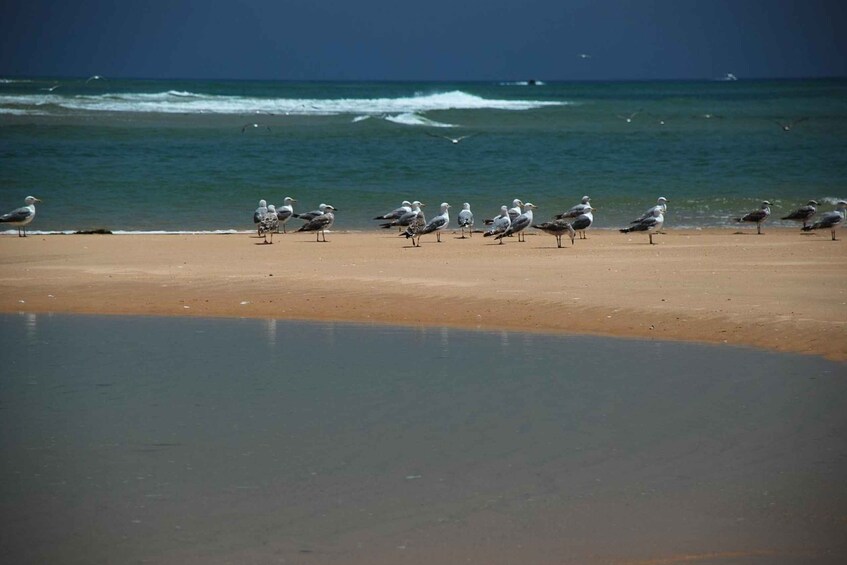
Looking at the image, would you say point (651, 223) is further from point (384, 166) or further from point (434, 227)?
point (384, 166)

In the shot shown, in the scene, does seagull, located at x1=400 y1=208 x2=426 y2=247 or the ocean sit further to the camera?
the ocean

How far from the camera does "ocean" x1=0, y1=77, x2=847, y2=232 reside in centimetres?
2400

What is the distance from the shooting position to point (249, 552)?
5621mm

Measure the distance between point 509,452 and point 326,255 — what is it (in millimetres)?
9639

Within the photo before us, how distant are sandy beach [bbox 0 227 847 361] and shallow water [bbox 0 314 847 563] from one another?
952mm

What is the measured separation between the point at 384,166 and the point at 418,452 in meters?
26.1

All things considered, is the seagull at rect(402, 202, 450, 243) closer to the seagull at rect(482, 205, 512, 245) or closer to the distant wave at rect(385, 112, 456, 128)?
the seagull at rect(482, 205, 512, 245)

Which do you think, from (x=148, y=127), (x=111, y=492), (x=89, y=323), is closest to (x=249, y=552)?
(x=111, y=492)

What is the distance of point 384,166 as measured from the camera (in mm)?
A: 32969

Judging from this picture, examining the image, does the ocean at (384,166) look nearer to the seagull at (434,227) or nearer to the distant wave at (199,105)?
the seagull at (434,227)

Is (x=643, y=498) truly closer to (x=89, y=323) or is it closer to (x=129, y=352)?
(x=129, y=352)

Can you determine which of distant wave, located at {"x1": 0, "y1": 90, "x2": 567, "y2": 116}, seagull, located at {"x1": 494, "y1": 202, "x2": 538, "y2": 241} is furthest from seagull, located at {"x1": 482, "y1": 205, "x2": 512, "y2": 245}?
distant wave, located at {"x1": 0, "y1": 90, "x2": 567, "y2": 116}

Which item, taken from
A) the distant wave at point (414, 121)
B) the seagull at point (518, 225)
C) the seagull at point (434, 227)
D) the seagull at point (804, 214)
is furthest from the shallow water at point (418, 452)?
the distant wave at point (414, 121)

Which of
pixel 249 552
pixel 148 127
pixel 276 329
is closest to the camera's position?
pixel 249 552
